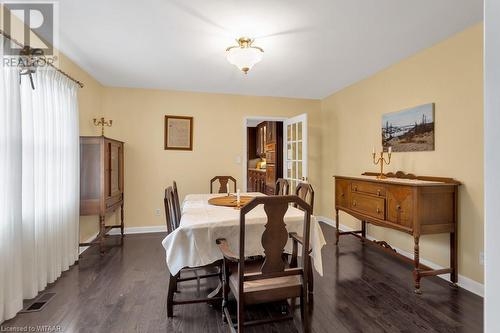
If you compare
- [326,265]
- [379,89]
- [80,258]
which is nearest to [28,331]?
[80,258]

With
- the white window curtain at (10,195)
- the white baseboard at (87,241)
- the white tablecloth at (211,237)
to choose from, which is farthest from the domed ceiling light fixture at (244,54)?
the white baseboard at (87,241)

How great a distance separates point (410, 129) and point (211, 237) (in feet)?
8.95

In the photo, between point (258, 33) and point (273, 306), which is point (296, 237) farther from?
point (258, 33)

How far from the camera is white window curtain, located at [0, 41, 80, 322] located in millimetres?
1976

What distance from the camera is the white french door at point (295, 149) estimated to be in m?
4.38

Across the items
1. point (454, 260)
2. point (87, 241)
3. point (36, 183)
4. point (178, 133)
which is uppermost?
point (178, 133)

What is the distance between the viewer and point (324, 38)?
2678 mm

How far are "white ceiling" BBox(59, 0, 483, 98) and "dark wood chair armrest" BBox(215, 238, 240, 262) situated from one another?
190 centimetres

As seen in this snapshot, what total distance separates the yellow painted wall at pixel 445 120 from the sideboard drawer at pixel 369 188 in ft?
1.80

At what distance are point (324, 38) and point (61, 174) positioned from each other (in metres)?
3.16

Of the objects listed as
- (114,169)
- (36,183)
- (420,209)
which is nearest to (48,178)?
(36,183)

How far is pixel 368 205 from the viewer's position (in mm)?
3152

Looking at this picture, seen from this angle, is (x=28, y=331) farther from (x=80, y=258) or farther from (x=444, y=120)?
(x=444, y=120)

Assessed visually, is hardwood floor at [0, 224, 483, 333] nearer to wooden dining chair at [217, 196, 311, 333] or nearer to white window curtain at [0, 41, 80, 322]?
white window curtain at [0, 41, 80, 322]
